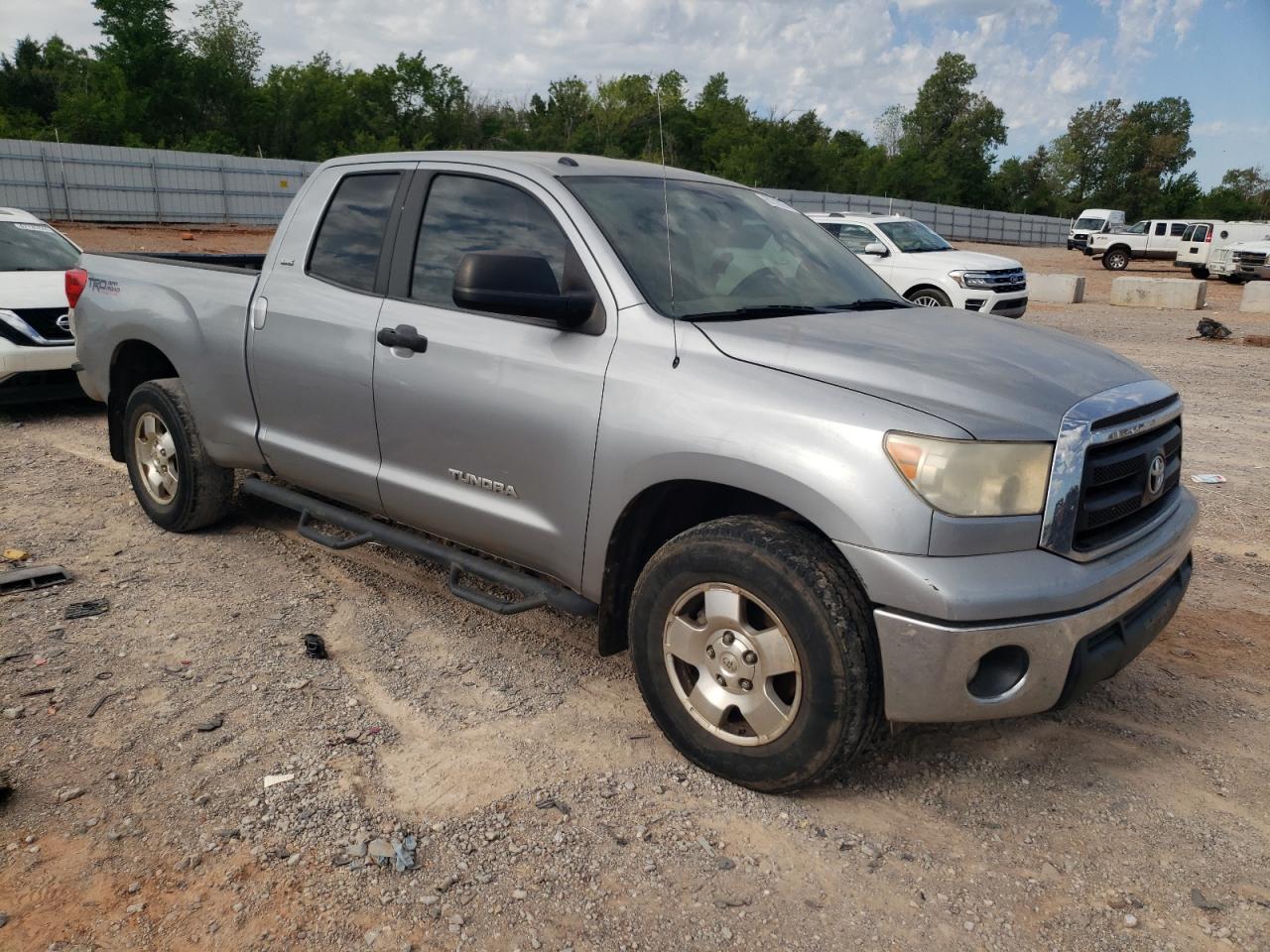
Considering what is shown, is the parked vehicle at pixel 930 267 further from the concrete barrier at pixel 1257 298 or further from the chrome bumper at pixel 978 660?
the chrome bumper at pixel 978 660

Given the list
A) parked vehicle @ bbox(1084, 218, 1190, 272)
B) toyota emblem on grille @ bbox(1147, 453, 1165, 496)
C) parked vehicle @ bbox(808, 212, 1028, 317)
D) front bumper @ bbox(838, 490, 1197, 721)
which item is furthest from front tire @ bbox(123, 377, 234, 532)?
parked vehicle @ bbox(1084, 218, 1190, 272)

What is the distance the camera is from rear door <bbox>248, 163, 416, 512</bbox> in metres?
4.19

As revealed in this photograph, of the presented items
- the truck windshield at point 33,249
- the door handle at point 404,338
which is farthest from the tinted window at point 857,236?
the door handle at point 404,338

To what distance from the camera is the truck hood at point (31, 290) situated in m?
8.20

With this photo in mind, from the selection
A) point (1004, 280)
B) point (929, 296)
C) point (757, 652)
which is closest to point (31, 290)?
point (757, 652)

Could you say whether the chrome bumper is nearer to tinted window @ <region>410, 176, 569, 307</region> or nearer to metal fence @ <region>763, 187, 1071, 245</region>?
tinted window @ <region>410, 176, 569, 307</region>

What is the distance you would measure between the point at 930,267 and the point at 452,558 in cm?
1245

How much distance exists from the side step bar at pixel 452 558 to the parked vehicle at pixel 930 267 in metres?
10.9

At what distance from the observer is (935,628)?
2734 millimetres

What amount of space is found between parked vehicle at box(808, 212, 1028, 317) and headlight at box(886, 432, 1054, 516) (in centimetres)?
1180

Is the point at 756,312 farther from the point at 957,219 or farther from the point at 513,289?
the point at 957,219

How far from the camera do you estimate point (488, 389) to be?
366 cm

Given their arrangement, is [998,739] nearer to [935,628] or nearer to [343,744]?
[935,628]

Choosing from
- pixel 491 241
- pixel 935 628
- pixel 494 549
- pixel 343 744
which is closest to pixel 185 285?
pixel 491 241
